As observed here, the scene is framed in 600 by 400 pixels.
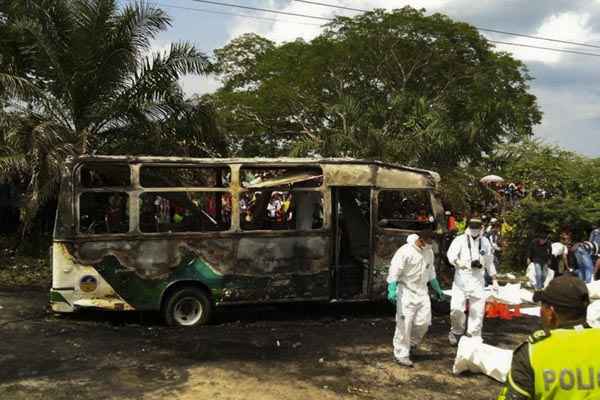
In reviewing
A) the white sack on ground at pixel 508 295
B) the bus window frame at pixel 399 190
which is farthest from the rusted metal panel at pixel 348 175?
the white sack on ground at pixel 508 295

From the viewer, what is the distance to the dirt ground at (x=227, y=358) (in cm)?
608

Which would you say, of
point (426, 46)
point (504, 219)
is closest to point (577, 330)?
point (504, 219)

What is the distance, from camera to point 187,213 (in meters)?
9.26

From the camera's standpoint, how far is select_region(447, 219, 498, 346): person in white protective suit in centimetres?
785

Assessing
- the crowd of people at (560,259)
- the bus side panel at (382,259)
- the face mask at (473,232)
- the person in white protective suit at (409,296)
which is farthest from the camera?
the crowd of people at (560,259)

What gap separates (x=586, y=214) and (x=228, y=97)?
67.4ft

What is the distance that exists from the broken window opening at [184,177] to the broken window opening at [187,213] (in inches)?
9.3

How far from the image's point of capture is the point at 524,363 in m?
2.46

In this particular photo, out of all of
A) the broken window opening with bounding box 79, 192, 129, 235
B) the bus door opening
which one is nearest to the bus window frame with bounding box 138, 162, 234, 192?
the broken window opening with bounding box 79, 192, 129, 235

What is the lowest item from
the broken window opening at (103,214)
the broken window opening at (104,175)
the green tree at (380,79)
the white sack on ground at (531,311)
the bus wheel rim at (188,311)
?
the white sack on ground at (531,311)

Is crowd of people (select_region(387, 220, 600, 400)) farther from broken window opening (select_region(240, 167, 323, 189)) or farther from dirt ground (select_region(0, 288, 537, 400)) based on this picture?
broken window opening (select_region(240, 167, 323, 189))

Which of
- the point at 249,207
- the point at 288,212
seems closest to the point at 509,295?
the point at 288,212

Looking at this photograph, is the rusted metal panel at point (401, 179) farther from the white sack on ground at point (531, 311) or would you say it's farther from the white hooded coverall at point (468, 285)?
the white sack on ground at point (531, 311)

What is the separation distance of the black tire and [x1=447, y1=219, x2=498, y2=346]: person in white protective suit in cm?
338
